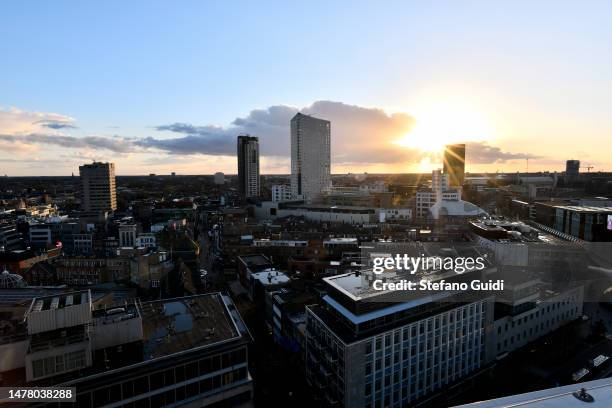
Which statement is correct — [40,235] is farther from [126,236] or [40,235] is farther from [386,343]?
[386,343]

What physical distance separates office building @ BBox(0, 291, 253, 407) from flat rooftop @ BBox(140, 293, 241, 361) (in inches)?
2.1

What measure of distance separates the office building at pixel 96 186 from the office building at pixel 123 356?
10202 cm

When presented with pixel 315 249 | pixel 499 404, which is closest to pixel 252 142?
pixel 315 249

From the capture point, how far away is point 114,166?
114 m

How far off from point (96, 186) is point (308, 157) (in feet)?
231

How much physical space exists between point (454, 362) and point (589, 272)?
29282mm

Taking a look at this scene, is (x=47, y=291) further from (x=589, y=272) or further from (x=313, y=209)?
Result: (x=313, y=209)

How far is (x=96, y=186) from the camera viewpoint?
4257 inches

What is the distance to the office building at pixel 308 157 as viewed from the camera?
130750 millimetres

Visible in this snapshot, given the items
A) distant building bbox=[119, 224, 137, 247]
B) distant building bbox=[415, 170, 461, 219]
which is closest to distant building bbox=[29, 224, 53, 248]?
distant building bbox=[119, 224, 137, 247]

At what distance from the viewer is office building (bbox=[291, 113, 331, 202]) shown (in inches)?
5148

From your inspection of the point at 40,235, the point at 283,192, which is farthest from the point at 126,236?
the point at 283,192

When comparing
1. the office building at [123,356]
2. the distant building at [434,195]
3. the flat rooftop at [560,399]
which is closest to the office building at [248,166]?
the distant building at [434,195]

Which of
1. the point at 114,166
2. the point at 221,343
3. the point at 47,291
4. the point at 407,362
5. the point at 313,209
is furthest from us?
the point at 114,166
